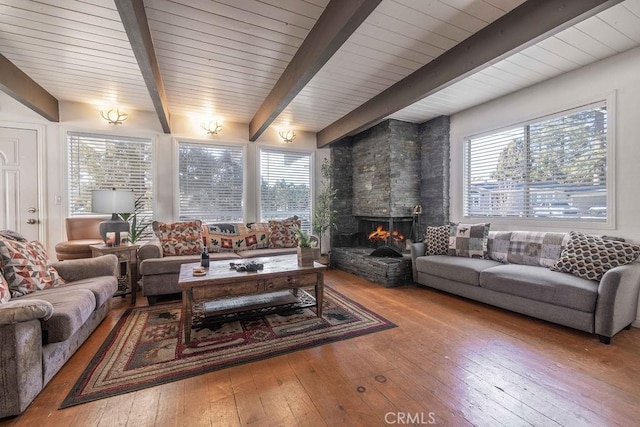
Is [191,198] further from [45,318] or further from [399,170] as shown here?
[399,170]

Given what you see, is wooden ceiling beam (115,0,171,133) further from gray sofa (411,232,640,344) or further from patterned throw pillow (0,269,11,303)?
gray sofa (411,232,640,344)

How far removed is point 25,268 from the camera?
2.14 m

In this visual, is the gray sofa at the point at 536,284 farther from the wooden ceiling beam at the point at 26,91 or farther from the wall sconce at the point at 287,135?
the wooden ceiling beam at the point at 26,91

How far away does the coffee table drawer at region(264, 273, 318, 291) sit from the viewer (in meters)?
2.54

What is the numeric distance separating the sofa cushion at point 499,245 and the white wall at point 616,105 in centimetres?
28

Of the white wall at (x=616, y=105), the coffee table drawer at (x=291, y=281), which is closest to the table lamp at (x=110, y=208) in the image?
the coffee table drawer at (x=291, y=281)

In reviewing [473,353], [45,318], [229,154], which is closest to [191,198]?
[229,154]

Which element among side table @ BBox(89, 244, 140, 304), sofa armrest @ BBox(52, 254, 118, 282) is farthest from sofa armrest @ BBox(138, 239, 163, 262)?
sofa armrest @ BBox(52, 254, 118, 282)

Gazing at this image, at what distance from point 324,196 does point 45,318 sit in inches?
163

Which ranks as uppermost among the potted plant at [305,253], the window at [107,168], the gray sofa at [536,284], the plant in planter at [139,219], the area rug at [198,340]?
the window at [107,168]

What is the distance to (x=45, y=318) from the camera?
1.61 m

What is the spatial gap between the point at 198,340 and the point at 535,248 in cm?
363

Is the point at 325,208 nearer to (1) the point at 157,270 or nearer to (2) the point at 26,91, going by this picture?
(1) the point at 157,270

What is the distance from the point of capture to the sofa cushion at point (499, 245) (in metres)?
3.40
